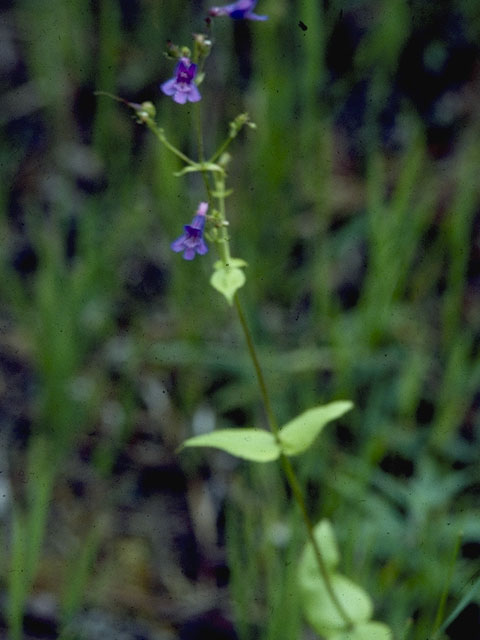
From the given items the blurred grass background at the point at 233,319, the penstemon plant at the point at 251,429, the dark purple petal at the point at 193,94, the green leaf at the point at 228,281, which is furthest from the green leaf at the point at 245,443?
the dark purple petal at the point at 193,94

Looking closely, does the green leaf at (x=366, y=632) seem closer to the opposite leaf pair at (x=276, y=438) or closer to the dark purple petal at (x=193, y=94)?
the opposite leaf pair at (x=276, y=438)

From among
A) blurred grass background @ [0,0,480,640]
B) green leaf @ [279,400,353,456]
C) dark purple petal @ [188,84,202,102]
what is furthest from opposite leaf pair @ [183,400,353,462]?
dark purple petal @ [188,84,202,102]

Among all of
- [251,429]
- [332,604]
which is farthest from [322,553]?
[251,429]

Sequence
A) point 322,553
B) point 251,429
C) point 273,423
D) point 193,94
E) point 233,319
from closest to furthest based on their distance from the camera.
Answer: point 193,94 < point 273,423 < point 251,429 < point 322,553 < point 233,319

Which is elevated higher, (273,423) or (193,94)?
(193,94)

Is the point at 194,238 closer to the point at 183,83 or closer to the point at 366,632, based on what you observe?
the point at 183,83

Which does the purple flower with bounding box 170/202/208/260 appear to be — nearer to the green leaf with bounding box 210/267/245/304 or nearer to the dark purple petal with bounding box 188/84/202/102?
the green leaf with bounding box 210/267/245/304

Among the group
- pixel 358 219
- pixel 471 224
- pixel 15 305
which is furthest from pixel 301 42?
pixel 15 305
